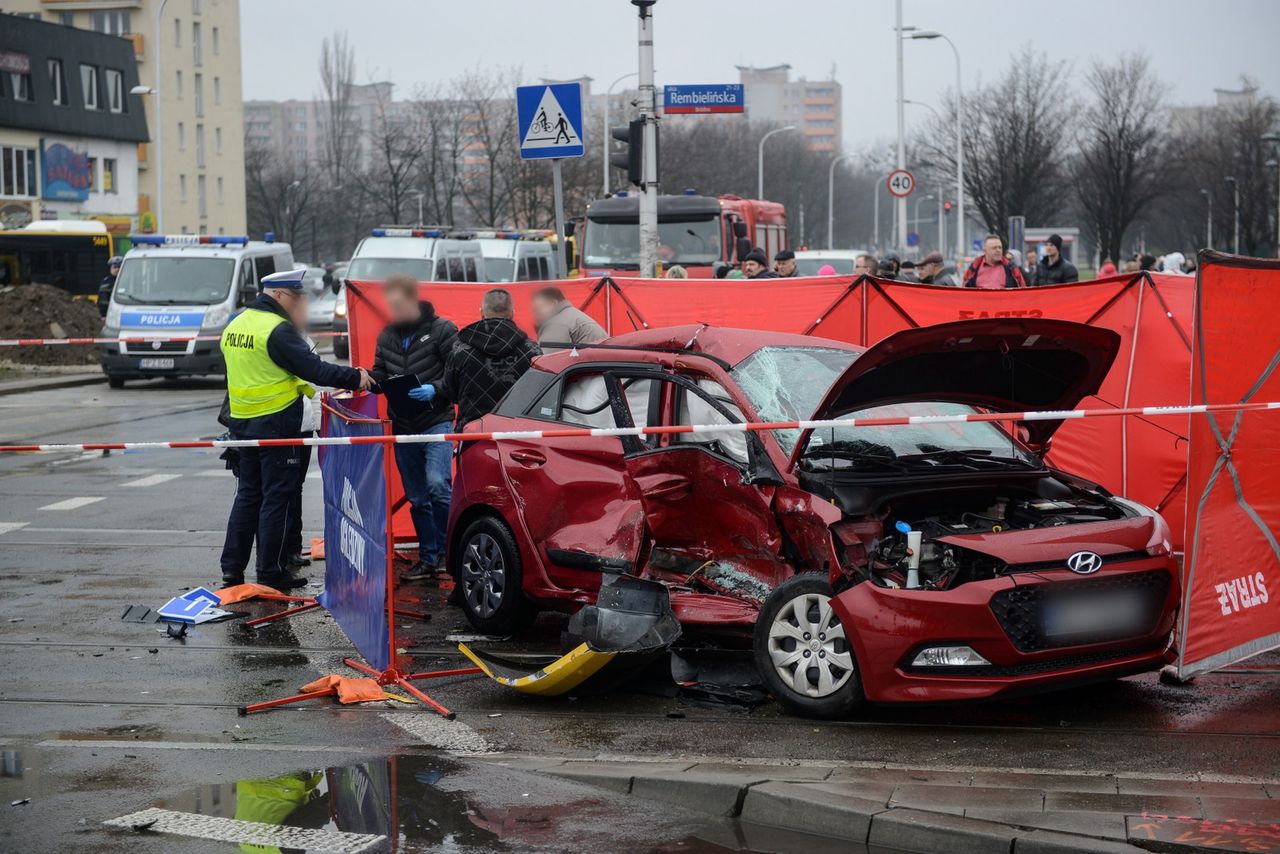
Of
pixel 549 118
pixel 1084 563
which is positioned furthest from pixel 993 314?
pixel 1084 563

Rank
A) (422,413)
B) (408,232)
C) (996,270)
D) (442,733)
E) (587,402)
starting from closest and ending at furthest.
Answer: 1. (442,733)
2. (587,402)
3. (422,413)
4. (996,270)
5. (408,232)

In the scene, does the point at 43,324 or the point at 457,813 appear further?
the point at 43,324

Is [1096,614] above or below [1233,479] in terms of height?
below

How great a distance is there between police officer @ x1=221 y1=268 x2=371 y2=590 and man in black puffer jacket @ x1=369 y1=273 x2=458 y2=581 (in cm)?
82

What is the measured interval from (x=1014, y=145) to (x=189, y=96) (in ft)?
155

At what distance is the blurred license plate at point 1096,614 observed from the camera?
642 cm

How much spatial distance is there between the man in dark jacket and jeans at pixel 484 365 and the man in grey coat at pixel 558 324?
0.56 meters

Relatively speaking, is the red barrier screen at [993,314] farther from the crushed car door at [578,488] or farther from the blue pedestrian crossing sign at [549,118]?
the crushed car door at [578,488]

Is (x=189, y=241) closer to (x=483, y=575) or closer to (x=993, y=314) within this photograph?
(x=993, y=314)

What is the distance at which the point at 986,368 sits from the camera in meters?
7.54

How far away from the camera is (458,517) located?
8.96 meters

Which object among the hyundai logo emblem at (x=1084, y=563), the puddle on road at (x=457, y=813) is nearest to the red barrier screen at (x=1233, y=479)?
the hyundai logo emblem at (x=1084, y=563)

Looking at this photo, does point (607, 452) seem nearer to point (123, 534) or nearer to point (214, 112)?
point (123, 534)

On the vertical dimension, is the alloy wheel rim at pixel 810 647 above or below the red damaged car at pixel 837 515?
below
